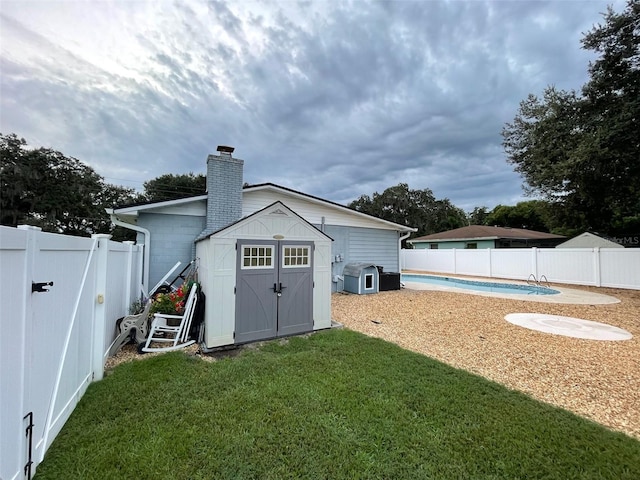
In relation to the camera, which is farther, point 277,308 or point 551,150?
point 551,150

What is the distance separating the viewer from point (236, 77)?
348 inches

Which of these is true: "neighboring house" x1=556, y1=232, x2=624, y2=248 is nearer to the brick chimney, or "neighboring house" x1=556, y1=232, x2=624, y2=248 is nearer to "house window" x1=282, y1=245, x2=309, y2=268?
"house window" x1=282, y1=245, x2=309, y2=268

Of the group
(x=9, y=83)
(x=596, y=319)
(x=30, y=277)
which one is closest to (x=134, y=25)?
(x=9, y=83)

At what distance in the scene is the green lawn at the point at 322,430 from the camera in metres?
2.07

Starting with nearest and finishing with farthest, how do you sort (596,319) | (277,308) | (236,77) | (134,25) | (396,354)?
(396,354) → (277,308) → (134,25) → (596,319) → (236,77)

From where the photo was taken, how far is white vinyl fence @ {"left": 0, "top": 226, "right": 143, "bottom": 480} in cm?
157

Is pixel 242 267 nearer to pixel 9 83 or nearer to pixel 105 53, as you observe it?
pixel 105 53

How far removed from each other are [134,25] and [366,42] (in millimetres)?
6051

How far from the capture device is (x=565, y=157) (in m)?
9.26

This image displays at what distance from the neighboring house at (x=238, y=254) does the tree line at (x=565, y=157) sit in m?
1.14

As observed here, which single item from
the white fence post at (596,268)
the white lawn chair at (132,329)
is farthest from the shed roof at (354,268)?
the white fence post at (596,268)

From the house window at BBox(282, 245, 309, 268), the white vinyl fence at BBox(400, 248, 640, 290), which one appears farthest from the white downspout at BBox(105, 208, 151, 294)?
the white vinyl fence at BBox(400, 248, 640, 290)

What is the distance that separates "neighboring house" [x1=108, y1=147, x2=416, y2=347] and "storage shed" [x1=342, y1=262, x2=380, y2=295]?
477 cm

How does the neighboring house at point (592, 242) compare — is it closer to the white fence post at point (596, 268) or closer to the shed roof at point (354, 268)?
the white fence post at point (596, 268)
